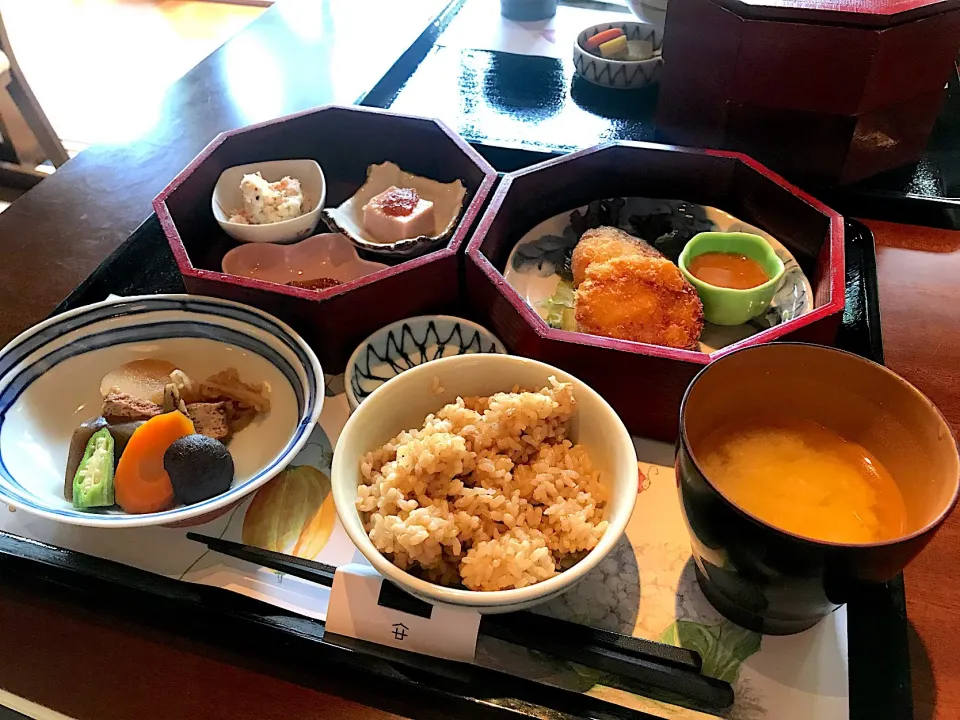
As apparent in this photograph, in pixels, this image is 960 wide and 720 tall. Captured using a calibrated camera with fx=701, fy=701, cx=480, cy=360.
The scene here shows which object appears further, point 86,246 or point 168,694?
point 86,246

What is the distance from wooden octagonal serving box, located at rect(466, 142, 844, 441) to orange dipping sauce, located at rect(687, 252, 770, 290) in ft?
0.29

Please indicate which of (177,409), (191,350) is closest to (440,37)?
(191,350)

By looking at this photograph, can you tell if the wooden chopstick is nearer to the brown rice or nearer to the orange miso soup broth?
the brown rice

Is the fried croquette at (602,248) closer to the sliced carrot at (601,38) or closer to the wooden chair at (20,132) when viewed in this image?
the sliced carrot at (601,38)

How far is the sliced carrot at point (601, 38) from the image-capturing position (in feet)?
6.59

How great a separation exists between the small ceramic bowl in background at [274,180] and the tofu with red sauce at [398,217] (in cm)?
12

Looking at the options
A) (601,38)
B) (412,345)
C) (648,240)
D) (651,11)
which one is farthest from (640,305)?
(651,11)

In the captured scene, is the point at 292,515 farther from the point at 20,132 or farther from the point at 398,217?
the point at 20,132

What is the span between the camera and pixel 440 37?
7.23 ft

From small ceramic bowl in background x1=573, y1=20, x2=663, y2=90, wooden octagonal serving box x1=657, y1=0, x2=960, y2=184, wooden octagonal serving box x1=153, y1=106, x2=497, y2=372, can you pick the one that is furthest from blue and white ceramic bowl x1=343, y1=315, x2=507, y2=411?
small ceramic bowl in background x1=573, y1=20, x2=663, y2=90

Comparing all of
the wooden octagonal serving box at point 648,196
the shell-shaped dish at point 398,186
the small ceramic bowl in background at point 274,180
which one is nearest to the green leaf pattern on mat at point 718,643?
the wooden octagonal serving box at point 648,196

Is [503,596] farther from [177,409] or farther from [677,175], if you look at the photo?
[677,175]

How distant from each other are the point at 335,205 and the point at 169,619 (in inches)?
39.1

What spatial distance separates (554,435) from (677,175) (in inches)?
29.1
